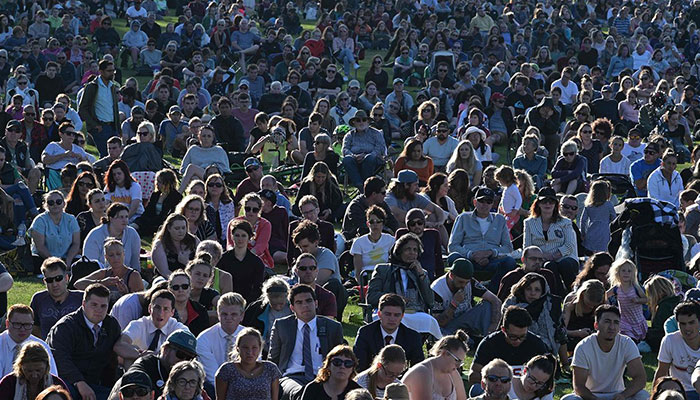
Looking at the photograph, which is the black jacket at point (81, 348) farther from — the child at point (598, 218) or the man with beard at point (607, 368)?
the child at point (598, 218)

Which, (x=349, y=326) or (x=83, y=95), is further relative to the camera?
(x=83, y=95)

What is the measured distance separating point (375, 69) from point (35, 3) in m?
10.6

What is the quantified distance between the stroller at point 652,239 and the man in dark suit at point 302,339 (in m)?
4.60

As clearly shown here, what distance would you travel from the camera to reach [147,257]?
15.5 metres

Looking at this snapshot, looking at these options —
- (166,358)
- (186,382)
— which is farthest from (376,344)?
(186,382)

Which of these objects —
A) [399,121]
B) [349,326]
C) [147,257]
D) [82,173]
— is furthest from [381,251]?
[399,121]

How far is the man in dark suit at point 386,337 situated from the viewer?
38.7 feet

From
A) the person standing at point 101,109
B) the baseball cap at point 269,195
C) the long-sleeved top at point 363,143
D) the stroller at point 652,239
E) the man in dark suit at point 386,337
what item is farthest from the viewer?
the person standing at point 101,109

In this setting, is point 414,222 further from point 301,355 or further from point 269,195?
point 301,355

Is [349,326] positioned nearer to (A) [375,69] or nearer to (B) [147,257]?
(B) [147,257]

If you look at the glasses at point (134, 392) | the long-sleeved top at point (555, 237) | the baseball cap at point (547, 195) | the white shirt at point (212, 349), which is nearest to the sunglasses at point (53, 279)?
the white shirt at point (212, 349)

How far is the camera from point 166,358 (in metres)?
10.8

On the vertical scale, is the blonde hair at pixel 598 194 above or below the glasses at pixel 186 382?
below

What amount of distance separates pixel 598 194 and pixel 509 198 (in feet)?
4.33
